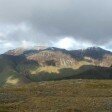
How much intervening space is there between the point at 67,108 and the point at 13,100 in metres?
21.4

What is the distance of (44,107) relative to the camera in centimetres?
6788

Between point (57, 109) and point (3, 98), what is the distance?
26216 millimetres

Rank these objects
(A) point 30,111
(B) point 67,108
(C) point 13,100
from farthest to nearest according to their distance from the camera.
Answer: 1. (C) point 13,100
2. (B) point 67,108
3. (A) point 30,111

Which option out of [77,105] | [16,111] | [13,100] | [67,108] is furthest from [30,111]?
[13,100]

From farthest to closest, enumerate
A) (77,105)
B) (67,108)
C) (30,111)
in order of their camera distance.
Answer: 1. (77,105)
2. (67,108)
3. (30,111)

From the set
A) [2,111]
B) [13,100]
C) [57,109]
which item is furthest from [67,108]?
[13,100]

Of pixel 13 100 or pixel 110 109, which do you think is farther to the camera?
pixel 13 100

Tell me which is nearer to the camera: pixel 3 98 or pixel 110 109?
pixel 110 109

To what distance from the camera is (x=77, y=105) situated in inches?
2758

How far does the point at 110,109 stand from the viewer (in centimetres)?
6275

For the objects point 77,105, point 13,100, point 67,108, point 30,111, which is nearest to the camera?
point 30,111

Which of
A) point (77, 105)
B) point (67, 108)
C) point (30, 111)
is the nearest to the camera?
point (30, 111)

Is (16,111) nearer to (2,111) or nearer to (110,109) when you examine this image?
→ (2,111)

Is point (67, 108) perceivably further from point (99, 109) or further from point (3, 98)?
point (3, 98)
